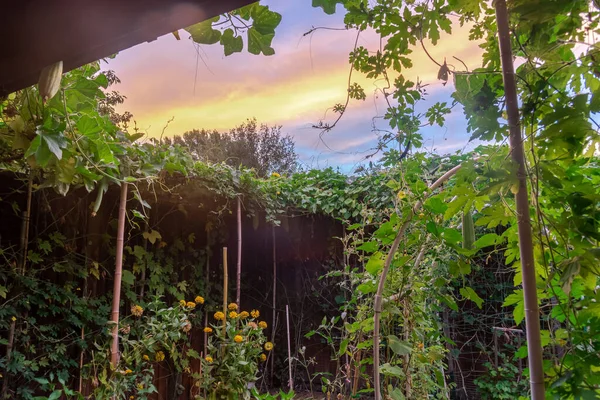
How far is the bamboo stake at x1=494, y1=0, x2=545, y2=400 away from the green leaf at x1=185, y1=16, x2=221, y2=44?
636 millimetres

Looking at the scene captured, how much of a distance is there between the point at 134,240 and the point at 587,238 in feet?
9.54

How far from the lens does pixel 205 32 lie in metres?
0.94

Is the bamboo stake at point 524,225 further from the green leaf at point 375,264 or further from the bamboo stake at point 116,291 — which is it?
the bamboo stake at point 116,291

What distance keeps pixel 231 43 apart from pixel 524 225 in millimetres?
790

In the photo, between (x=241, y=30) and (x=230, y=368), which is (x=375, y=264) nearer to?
(x=241, y=30)

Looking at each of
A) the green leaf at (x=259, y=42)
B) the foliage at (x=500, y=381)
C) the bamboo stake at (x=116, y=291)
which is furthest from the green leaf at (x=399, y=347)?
the foliage at (x=500, y=381)

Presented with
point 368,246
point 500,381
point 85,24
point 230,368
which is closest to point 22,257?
point 230,368

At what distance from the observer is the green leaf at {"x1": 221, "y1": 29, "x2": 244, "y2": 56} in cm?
95

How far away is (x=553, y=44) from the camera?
0.73 m

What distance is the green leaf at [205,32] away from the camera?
3.04 ft

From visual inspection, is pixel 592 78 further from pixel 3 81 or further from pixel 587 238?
pixel 3 81

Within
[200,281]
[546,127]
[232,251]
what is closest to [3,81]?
[546,127]

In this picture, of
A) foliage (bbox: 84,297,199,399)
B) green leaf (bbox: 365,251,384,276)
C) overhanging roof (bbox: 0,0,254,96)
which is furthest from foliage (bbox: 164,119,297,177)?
overhanging roof (bbox: 0,0,254,96)

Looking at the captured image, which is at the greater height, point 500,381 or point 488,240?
point 488,240
